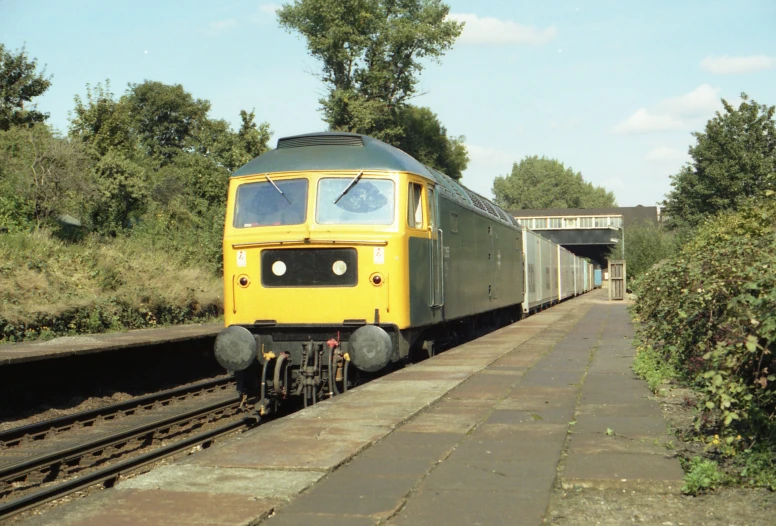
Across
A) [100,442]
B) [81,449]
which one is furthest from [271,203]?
[81,449]

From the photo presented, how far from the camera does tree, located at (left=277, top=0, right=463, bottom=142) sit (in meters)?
45.8

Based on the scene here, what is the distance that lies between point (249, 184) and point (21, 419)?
419 cm

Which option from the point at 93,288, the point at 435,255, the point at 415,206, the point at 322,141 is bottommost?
the point at 93,288

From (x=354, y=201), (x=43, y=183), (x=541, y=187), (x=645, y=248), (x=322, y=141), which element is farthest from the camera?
(x=541, y=187)

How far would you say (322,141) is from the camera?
34.4 ft

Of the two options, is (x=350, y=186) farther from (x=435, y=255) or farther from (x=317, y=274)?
(x=435, y=255)

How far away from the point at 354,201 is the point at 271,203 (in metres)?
1.02

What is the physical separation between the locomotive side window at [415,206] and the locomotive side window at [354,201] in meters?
0.32

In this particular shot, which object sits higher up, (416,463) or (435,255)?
(435,255)

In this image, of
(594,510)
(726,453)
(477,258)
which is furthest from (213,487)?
(477,258)

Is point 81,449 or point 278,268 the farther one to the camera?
point 278,268

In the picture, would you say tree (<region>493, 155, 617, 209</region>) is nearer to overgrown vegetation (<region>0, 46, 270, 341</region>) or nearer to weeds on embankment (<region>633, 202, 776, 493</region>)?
overgrown vegetation (<region>0, 46, 270, 341</region>)

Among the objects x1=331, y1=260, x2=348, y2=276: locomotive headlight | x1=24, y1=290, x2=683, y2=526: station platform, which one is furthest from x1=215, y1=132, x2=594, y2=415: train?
x1=24, y1=290, x2=683, y2=526: station platform

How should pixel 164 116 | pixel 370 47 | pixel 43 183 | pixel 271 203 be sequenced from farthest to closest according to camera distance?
1. pixel 164 116
2. pixel 370 47
3. pixel 43 183
4. pixel 271 203
